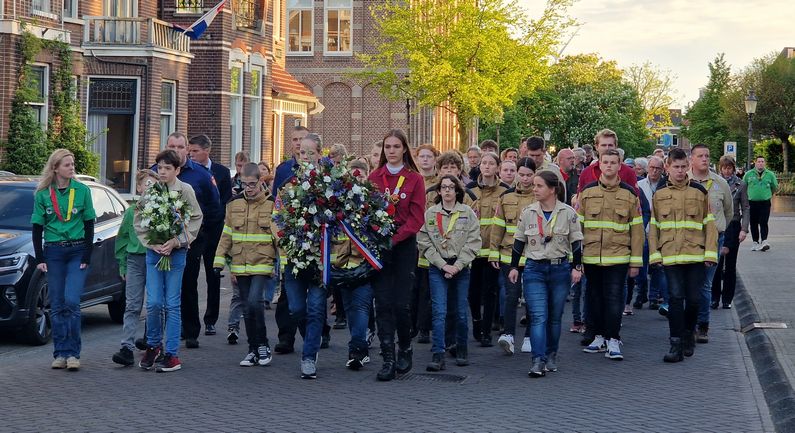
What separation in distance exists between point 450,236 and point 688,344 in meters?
2.60

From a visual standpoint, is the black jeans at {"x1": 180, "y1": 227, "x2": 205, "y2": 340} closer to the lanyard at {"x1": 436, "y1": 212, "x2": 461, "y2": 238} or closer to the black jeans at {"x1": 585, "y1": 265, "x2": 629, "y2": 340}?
the lanyard at {"x1": 436, "y1": 212, "x2": 461, "y2": 238}

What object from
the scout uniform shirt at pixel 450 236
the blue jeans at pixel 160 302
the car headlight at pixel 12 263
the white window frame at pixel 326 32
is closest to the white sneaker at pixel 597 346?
the scout uniform shirt at pixel 450 236

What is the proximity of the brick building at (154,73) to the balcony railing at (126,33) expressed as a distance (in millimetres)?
26

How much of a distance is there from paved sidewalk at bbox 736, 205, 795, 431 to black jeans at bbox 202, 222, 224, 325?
17.6 feet

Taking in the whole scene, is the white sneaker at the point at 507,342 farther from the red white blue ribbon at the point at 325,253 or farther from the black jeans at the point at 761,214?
the black jeans at the point at 761,214

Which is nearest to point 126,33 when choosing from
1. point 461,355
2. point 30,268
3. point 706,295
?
point 30,268

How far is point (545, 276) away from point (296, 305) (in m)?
2.12

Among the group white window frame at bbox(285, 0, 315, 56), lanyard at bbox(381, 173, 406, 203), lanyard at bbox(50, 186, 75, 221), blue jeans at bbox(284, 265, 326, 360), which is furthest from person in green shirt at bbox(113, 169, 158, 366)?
white window frame at bbox(285, 0, 315, 56)

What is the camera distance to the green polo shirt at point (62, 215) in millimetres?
10008

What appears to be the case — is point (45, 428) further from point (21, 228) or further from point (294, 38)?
point (294, 38)

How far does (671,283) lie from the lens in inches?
433

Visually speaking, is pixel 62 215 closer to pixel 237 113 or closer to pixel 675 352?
pixel 675 352

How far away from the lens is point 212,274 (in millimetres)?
12180

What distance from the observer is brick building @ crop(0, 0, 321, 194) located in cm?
2514
